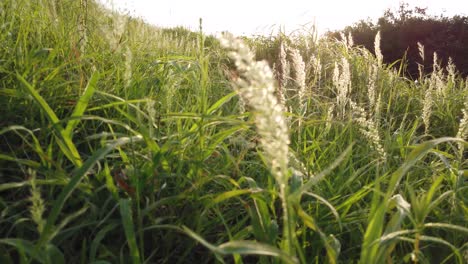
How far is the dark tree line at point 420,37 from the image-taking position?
938 cm

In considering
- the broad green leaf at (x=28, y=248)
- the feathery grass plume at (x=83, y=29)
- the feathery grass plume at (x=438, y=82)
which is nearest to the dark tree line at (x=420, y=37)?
the feathery grass plume at (x=438, y=82)

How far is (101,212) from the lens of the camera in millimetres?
1388

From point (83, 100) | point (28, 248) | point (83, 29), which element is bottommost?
point (28, 248)

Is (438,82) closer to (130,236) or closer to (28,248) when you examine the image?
(130,236)

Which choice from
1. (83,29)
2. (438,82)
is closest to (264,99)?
(83,29)

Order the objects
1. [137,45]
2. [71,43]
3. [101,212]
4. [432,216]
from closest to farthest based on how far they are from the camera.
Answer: [101,212] → [432,216] → [71,43] → [137,45]

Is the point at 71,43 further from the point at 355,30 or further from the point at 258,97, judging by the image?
the point at 355,30

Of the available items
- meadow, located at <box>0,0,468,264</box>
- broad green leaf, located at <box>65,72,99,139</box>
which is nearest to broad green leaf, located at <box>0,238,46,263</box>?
meadow, located at <box>0,0,468,264</box>

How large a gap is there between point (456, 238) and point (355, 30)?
9512 millimetres

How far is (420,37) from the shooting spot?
32.9ft

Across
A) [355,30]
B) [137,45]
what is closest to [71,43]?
[137,45]

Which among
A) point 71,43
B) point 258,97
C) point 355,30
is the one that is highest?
point 355,30

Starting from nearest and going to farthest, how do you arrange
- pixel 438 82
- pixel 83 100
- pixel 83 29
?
1. pixel 83 100
2. pixel 83 29
3. pixel 438 82

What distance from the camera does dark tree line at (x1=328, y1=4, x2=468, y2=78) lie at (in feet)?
30.8
